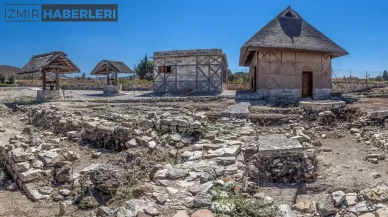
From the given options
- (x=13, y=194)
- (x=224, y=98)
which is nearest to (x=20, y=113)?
(x=13, y=194)

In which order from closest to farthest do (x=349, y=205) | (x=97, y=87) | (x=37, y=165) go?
(x=349, y=205) < (x=37, y=165) < (x=97, y=87)

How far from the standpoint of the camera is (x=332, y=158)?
755cm

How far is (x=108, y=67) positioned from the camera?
21812 millimetres

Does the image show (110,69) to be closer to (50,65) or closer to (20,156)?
(50,65)

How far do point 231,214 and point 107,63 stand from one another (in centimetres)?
1934

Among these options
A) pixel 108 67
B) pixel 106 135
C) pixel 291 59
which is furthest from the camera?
pixel 108 67

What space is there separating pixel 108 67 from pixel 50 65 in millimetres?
5822

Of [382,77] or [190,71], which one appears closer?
[190,71]

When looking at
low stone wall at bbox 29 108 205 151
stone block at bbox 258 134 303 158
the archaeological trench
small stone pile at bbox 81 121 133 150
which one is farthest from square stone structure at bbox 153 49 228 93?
stone block at bbox 258 134 303 158

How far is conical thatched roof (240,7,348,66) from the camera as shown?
15820mm

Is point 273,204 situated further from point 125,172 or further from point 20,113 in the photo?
point 20,113

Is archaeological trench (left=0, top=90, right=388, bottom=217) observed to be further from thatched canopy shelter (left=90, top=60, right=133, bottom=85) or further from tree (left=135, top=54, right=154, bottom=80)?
tree (left=135, top=54, right=154, bottom=80)

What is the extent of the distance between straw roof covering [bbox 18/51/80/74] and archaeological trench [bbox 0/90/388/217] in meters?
7.08

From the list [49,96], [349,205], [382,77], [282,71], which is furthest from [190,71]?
[382,77]
